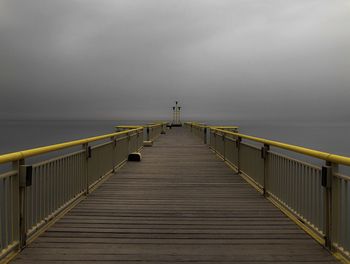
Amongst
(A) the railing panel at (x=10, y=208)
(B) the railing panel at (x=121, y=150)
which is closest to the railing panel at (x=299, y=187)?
(A) the railing panel at (x=10, y=208)

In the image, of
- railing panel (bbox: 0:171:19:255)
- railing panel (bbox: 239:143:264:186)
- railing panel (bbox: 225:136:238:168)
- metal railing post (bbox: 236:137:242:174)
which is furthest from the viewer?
railing panel (bbox: 225:136:238:168)

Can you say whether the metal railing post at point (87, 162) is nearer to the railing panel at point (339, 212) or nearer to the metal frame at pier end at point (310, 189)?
the metal frame at pier end at point (310, 189)

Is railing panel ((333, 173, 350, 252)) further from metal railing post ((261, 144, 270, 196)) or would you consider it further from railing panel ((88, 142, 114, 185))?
railing panel ((88, 142, 114, 185))

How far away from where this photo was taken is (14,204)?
3988 mm

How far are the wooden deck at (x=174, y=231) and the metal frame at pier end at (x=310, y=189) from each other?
176 millimetres

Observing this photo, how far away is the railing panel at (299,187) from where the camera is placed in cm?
472

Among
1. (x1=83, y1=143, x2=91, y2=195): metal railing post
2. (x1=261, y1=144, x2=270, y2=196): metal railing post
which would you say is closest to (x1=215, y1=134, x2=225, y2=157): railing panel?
(x1=261, y1=144, x2=270, y2=196): metal railing post

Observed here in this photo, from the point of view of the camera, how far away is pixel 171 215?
18.3ft

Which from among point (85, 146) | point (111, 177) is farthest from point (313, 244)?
point (111, 177)

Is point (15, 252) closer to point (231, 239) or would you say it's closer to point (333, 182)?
point (231, 239)

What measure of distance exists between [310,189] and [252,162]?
3.36 metres

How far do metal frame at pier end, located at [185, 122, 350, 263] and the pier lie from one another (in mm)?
12

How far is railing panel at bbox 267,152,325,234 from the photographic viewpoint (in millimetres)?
4723

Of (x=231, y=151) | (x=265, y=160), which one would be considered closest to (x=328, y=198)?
(x=265, y=160)
